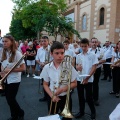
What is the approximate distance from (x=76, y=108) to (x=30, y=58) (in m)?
5.67

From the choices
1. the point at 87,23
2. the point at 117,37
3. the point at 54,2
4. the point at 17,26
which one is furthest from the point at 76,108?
the point at 17,26

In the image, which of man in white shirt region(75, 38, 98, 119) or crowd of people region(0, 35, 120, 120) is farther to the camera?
man in white shirt region(75, 38, 98, 119)

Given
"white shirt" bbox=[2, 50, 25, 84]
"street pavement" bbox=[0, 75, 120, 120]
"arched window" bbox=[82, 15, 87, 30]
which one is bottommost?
"street pavement" bbox=[0, 75, 120, 120]

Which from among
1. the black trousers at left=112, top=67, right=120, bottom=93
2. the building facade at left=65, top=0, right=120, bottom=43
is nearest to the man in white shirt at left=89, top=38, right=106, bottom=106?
the black trousers at left=112, top=67, right=120, bottom=93

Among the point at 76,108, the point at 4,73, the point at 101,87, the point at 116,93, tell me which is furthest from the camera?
the point at 101,87

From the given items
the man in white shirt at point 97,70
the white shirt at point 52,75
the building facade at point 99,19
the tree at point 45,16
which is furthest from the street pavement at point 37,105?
the building facade at point 99,19

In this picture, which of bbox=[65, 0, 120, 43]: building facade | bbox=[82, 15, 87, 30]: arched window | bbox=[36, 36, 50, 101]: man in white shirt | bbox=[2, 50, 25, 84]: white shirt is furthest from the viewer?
bbox=[82, 15, 87, 30]: arched window

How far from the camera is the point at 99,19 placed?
22531 mm

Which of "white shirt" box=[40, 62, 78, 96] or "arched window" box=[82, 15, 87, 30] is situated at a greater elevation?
"arched window" box=[82, 15, 87, 30]

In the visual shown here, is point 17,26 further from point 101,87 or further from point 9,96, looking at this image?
point 9,96

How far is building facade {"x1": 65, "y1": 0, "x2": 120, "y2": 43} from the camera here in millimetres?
19781

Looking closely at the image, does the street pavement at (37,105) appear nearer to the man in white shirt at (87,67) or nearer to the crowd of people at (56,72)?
the crowd of people at (56,72)

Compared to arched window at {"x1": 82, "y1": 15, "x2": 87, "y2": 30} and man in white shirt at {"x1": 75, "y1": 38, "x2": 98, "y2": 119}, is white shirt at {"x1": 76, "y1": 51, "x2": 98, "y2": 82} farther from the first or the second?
arched window at {"x1": 82, "y1": 15, "x2": 87, "y2": 30}

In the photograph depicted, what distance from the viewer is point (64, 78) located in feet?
9.82
